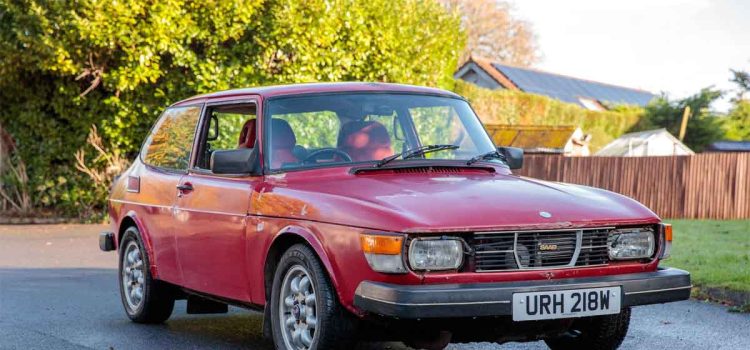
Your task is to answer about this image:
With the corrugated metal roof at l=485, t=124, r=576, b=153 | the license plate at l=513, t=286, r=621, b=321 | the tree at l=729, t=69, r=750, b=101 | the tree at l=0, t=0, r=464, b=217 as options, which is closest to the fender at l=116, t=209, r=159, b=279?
the license plate at l=513, t=286, r=621, b=321

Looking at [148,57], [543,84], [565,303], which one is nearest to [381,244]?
[565,303]

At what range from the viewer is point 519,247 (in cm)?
589

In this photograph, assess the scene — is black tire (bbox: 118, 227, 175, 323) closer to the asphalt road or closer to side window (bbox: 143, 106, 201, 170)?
the asphalt road

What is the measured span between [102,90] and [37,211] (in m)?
2.91

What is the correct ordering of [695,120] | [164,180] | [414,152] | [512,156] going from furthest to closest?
[695,120], [164,180], [512,156], [414,152]

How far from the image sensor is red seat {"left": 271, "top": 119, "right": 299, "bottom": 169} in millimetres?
7094

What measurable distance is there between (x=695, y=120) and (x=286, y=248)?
49737 mm

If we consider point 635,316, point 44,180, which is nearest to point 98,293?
point 635,316

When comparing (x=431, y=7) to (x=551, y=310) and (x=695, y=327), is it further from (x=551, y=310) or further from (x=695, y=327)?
(x=551, y=310)

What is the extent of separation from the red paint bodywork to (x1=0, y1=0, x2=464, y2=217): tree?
13570 millimetres

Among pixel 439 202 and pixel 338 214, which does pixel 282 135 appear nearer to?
pixel 338 214

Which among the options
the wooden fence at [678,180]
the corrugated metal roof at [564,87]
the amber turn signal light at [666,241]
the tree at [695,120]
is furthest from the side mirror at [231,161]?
the corrugated metal roof at [564,87]

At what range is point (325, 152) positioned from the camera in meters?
7.16

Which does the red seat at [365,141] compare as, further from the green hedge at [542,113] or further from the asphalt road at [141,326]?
the green hedge at [542,113]
